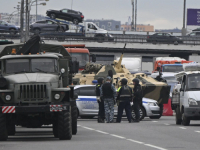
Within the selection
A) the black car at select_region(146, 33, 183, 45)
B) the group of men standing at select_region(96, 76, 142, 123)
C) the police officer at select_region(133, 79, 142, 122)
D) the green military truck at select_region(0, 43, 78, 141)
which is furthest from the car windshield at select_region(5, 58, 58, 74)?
the black car at select_region(146, 33, 183, 45)

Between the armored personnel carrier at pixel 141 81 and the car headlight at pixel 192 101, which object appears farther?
the armored personnel carrier at pixel 141 81

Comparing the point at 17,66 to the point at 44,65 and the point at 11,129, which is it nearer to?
the point at 44,65

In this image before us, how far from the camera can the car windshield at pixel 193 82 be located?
21522mm

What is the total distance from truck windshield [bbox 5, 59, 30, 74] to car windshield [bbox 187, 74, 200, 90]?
7.05 meters

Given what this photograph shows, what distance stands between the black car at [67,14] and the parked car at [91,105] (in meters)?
46.2

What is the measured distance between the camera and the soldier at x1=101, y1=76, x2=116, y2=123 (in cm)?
2353

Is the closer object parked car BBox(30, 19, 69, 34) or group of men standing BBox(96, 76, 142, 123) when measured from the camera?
group of men standing BBox(96, 76, 142, 123)

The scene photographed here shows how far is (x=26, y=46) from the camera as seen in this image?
17172mm

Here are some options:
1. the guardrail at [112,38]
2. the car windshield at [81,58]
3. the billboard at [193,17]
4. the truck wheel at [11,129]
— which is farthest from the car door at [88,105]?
the billboard at [193,17]

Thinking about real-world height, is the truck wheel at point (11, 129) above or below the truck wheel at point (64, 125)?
A: below

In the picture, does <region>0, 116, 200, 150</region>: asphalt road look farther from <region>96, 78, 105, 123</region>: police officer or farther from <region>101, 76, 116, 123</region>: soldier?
<region>96, 78, 105, 123</region>: police officer

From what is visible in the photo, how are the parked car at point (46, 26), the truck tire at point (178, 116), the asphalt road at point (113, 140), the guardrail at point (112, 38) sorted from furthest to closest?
the parked car at point (46, 26), the guardrail at point (112, 38), the truck tire at point (178, 116), the asphalt road at point (113, 140)

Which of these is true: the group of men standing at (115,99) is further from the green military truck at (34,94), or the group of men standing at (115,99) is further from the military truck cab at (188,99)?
the green military truck at (34,94)

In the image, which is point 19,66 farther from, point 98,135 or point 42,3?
point 42,3
